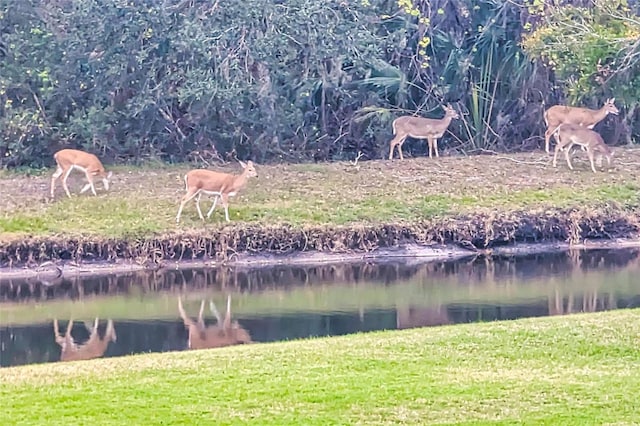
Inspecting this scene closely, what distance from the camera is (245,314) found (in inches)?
582

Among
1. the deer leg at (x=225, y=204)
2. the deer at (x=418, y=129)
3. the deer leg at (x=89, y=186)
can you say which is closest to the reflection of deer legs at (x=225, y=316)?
the deer leg at (x=225, y=204)

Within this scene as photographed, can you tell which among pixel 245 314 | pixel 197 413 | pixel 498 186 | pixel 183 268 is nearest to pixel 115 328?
pixel 245 314

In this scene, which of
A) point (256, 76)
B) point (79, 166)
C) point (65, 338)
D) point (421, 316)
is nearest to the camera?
point (65, 338)

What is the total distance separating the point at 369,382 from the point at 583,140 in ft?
48.4

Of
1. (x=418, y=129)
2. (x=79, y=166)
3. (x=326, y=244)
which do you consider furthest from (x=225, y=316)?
(x=418, y=129)

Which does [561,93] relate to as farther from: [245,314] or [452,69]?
[245,314]

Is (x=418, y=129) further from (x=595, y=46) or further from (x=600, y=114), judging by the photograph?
(x=595, y=46)

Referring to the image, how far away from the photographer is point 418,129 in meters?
24.4

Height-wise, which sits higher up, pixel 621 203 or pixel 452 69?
pixel 452 69

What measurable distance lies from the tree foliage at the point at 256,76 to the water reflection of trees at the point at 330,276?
527cm

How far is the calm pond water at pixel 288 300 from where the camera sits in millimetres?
13383

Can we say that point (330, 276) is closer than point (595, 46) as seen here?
No

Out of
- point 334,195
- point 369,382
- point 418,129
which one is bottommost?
point 369,382

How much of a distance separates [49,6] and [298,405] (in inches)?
680
